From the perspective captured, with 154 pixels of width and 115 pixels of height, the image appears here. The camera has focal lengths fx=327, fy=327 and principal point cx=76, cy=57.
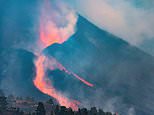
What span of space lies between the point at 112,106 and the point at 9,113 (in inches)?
4007

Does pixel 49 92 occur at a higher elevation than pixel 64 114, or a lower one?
higher

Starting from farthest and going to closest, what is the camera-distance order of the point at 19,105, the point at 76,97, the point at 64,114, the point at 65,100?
1. the point at 76,97
2. the point at 65,100
3. the point at 19,105
4. the point at 64,114

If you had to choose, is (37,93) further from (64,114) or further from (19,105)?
(64,114)

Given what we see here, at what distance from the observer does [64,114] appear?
93.0m

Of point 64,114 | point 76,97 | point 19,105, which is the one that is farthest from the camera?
point 76,97

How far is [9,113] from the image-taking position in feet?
331

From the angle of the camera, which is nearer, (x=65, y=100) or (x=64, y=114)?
(x=64, y=114)

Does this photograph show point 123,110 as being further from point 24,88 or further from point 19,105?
point 19,105

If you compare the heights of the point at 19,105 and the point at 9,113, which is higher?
the point at 19,105

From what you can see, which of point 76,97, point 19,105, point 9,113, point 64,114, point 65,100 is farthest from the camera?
point 76,97

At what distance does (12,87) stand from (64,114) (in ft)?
341

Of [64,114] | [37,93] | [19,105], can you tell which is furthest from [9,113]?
[37,93]

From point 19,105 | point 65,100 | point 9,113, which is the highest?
point 65,100

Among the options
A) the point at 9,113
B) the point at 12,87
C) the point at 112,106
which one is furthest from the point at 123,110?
the point at 9,113
